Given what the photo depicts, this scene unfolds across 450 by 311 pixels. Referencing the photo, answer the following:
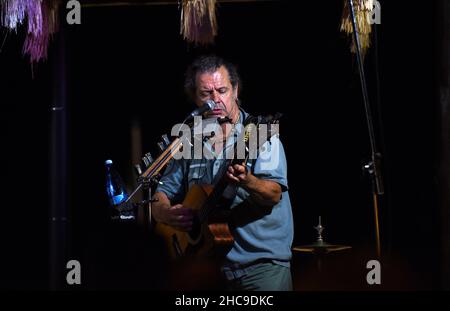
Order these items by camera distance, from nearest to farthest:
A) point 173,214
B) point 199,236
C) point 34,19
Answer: point 199,236 → point 173,214 → point 34,19

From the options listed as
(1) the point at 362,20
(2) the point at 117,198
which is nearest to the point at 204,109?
(2) the point at 117,198

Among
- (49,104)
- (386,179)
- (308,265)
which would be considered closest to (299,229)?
(308,265)

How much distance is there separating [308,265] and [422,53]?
1.59 m

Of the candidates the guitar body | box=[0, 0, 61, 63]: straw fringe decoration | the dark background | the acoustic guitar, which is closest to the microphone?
the acoustic guitar

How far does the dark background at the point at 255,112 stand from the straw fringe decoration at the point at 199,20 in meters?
0.56

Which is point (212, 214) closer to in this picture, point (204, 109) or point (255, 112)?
point (204, 109)

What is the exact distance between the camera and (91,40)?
18.2ft

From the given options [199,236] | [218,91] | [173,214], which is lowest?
[199,236]

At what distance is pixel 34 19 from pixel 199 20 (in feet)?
3.41

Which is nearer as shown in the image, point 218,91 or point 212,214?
point 212,214

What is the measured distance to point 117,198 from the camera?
14.3 feet

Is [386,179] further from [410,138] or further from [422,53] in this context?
[422,53]

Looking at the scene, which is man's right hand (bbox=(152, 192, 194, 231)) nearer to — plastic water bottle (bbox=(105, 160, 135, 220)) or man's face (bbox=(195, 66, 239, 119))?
plastic water bottle (bbox=(105, 160, 135, 220))
